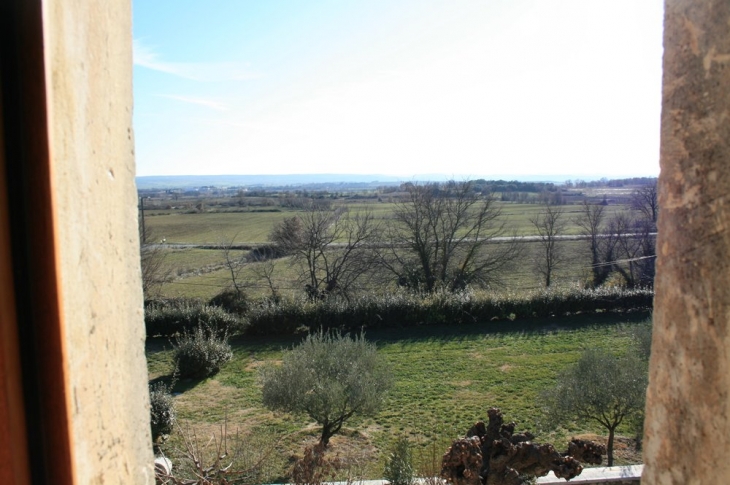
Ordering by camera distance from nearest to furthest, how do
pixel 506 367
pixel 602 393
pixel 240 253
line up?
pixel 602 393 → pixel 506 367 → pixel 240 253

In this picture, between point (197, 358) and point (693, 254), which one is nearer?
point (693, 254)

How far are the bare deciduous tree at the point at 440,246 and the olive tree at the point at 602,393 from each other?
47.8 ft

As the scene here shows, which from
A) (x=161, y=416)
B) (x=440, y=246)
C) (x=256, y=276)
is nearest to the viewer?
(x=161, y=416)

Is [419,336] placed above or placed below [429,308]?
below

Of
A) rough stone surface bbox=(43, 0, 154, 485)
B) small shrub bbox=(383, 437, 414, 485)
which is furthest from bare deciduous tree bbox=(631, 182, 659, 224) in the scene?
rough stone surface bbox=(43, 0, 154, 485)

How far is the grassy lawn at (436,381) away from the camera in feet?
38.9

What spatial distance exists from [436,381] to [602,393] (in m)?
5.68

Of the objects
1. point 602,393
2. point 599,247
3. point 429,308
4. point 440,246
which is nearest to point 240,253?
point 440,246

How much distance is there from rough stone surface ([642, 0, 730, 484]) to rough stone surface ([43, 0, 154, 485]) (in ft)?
2.97

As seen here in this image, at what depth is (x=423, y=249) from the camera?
85.8 feet

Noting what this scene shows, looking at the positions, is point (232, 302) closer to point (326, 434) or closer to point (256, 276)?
point (256, 276)

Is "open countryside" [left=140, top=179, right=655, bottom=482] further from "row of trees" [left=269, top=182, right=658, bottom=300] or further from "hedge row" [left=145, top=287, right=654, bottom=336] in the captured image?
"row of trees" [left=269, top=182, right=658, bottom=300]

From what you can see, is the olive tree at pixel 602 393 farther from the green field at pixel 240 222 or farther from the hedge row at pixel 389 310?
the green field at pixel 240 222

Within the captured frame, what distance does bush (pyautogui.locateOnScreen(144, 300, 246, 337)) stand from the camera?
2030 cm
